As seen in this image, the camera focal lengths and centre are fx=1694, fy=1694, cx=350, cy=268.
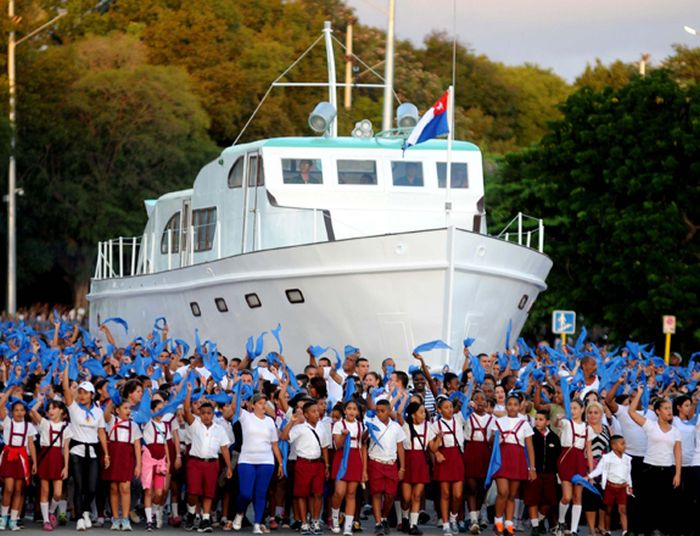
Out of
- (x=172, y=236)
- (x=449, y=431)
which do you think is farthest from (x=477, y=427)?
(x=172, y=236)

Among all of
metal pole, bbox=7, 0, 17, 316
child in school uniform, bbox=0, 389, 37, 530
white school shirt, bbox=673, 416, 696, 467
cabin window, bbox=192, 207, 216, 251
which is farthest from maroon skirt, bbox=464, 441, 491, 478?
metal pole, bbox=7, 0, 17, 316

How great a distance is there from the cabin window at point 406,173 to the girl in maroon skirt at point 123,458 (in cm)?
1208

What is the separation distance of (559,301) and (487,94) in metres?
45.2

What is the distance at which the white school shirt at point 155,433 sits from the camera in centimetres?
1655

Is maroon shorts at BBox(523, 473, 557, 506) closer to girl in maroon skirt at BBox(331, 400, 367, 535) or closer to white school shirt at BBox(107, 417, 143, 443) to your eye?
girl in maroon skirt at BBox(331, 400, 367, 535)

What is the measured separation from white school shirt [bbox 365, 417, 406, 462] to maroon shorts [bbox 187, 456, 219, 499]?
4.99 ft

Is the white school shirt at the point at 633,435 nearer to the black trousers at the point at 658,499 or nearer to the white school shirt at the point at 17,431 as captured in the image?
the black trousers at the point at 658,499

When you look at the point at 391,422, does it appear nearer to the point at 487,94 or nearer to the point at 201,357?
the point at 201,357

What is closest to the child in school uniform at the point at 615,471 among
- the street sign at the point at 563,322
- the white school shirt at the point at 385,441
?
the white school shirt at the point at 385,441

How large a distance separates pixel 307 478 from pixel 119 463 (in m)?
1.82

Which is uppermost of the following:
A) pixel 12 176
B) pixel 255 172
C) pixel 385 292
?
pixel 12 176

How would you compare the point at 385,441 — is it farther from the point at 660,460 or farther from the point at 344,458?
the point at 660,460

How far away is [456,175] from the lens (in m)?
28.2

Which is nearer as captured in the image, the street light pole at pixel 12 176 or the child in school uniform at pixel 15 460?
the child in school uniform at pixel 15 460
